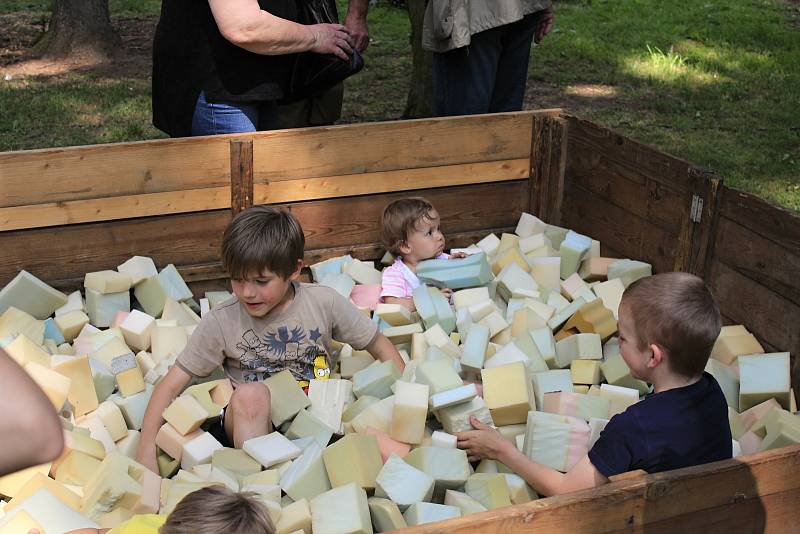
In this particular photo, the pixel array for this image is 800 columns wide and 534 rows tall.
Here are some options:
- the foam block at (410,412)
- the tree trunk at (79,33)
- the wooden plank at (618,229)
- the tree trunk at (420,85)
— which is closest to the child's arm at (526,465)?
the foam block at (410,412)

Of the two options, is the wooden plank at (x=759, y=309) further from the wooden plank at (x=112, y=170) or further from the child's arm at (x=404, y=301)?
the wooden plank at (x=112, y=170)

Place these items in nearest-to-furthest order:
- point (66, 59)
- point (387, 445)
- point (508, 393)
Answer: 1. point (387, 445)
2. point (508, 393)
3. point (66, 59)

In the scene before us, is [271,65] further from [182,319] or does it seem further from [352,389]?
[352,389]

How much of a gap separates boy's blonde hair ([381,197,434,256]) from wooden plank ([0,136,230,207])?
27.2 inches

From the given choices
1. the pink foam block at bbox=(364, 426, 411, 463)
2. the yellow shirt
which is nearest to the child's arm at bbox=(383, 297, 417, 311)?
the pink foam block at bbox=(364, 426, 411, 463)

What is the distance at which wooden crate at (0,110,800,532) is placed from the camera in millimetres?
3580

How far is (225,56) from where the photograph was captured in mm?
3594

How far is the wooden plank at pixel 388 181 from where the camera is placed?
4.05 metres

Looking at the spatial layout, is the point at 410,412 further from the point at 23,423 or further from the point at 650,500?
the point at 23,423

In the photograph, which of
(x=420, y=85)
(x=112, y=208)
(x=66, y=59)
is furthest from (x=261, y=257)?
(x=66, y=59)

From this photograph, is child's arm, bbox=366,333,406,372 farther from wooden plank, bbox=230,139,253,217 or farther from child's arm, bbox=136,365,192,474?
wooden plank, bbox=230,139,253,217

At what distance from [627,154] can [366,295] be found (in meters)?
1.26

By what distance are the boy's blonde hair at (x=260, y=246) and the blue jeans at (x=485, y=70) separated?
165cm

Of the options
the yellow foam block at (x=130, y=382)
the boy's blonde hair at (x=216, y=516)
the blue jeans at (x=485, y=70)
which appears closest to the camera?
the boy's blonde hair at (x=216, y=516)
